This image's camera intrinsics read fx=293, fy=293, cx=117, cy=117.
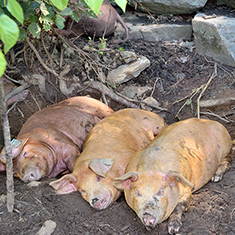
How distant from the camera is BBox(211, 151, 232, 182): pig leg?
3455 millimetres

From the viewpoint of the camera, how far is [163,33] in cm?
627

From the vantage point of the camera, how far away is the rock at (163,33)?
6.25 meters

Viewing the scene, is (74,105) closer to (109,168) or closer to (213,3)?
(109,168)

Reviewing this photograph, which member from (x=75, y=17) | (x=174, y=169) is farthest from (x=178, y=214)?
(x=75, y=17)

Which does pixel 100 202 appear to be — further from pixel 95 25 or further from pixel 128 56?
pixel 95 25

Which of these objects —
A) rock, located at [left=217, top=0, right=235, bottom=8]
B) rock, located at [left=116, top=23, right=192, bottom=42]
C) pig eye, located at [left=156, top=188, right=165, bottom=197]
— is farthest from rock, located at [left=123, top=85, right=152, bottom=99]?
pig eye, located at [left=156, top=188, right=165, bottom=197]

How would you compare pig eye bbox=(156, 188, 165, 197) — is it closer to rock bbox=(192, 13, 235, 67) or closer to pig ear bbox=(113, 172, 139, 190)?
pig ear bbox=(113, 172, 139, 190)

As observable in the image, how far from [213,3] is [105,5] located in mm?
2322

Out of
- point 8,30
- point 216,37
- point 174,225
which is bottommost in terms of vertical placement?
point 174,225

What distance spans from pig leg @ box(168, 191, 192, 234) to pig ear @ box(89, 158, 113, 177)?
0.84m

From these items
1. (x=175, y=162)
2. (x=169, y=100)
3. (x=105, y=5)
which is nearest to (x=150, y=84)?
(x=169, y=100)

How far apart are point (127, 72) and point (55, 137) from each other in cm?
191

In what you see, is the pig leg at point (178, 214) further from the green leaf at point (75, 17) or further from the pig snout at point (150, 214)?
the green leaf at point (75, 17)

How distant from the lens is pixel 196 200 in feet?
10.1
